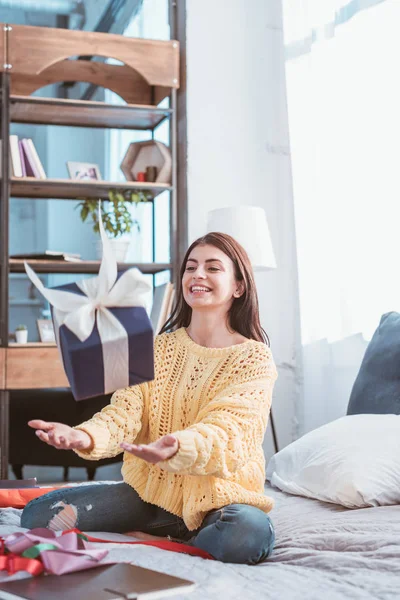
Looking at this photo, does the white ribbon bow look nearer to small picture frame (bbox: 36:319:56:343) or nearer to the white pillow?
the white pillow

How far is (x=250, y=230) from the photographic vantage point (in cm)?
299

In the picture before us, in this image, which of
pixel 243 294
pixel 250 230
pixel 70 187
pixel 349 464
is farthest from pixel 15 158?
pixel 349 464

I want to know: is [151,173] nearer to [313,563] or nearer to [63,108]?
[63,108]

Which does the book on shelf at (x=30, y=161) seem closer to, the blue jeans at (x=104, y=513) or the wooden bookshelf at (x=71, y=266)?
the wooden bookshelf at (x=71, y=266)

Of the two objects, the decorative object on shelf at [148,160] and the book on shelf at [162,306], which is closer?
the book on shelf at [162,306]

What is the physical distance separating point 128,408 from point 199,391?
6.2 inches

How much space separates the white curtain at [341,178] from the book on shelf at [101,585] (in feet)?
5.89

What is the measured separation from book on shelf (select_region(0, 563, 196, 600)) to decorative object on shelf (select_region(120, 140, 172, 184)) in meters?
2.44

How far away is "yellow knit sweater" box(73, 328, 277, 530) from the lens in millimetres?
1534

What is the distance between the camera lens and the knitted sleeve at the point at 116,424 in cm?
157

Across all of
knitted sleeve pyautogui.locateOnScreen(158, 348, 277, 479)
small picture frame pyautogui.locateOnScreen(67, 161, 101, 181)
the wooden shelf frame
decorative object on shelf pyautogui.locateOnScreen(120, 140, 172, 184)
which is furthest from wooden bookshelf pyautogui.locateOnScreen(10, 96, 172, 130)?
knitted sleeve pyautogui.locateOnScreen(158, 348, 277, 479)

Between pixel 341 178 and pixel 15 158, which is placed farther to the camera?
pixel 15 158

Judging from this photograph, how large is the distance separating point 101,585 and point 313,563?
0.47 m

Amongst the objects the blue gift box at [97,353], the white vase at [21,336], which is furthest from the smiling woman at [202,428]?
the white vase at [21,336]
